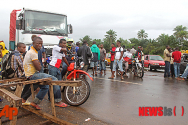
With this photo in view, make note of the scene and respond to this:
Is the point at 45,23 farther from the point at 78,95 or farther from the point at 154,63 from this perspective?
the point at 154,63

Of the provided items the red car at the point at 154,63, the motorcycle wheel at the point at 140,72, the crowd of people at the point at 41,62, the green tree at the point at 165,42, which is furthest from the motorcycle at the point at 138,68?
the green tree at the point at 165,42

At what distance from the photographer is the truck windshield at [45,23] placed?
9.34 meters

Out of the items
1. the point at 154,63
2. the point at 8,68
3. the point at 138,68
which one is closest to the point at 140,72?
the point at 138,68

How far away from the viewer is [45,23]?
970cm

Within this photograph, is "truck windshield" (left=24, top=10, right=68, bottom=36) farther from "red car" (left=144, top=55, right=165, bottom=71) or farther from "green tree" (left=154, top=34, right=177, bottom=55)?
"green tree" (left=154, top=34, right=177, bottom=55)

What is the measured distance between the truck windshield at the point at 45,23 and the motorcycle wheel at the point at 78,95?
223 inches

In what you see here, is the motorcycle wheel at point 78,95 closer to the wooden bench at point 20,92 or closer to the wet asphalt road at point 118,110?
the wet asphalt road at point 118,110

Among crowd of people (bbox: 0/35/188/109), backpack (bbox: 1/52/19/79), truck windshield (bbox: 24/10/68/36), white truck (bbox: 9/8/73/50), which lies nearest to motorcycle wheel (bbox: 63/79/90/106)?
crowd of people (bbox: 0/35/188/109)

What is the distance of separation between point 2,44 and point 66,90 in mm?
4333

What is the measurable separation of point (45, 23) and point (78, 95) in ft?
20.8

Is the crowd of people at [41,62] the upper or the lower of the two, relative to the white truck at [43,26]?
lower

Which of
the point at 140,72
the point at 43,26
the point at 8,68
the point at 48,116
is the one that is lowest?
the point at 48,116

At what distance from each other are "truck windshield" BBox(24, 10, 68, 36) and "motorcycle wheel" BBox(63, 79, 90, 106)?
5672 mm

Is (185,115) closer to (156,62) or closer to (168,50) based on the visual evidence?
(168,50)
